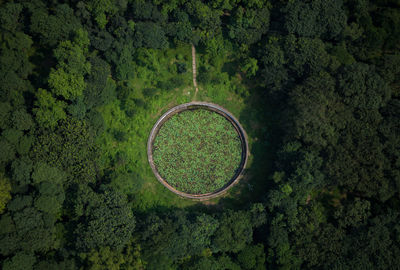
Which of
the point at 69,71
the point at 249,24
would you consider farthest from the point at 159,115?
the point at 249,24

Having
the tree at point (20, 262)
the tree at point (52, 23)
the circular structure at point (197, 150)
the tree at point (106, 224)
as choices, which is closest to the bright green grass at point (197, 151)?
the circular structure at point (197, 150)

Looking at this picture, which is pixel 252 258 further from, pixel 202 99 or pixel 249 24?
pixel 249 24

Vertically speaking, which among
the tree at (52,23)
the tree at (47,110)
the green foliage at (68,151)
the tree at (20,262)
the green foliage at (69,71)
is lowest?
the tree at (20,262)

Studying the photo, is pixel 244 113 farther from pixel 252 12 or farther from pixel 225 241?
pixel 225 241

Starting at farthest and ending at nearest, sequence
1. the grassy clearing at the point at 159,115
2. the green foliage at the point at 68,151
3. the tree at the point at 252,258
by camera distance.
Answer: the grassy clearing at the point at 159,115, the tree at the point at 252,258, the green foliage at the point at 68,151

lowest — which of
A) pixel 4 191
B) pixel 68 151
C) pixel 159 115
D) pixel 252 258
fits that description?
pixel 252 258

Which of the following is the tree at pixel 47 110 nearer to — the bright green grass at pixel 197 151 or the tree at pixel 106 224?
the tree at pixel 106 224

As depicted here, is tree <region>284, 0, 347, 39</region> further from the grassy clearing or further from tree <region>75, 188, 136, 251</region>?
tree <region>75, 188, 136, 251</region>
